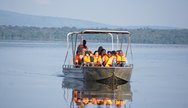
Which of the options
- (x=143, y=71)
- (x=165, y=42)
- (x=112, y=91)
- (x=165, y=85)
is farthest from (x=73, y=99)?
(x=165, y=42)

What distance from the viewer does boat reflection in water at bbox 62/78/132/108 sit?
1030 inches

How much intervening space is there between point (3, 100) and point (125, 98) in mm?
4437

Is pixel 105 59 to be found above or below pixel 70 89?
above

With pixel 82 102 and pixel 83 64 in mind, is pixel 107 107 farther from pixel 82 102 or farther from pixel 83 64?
pixel 83 64

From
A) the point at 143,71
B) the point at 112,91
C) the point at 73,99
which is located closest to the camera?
the point at 73,99

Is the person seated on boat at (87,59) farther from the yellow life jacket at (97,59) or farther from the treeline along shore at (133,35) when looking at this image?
the treeline along shore at (133,35)

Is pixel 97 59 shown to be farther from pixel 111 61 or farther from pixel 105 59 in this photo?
pixel 111 61

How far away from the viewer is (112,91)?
30516mm

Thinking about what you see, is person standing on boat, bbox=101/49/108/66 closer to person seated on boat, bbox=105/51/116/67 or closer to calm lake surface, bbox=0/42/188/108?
person seated on boat, bbox=105/51/116/67

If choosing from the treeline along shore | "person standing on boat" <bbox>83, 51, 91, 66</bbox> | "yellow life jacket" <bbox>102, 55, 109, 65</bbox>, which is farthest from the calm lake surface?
the treeline along shore

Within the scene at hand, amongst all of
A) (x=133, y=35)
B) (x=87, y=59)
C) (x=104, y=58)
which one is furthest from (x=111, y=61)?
(x=133, y=35)

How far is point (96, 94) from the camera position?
95.9 ft

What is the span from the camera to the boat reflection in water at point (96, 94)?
26.2 meters

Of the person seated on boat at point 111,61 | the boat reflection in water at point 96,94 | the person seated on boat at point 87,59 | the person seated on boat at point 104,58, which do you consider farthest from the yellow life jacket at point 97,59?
the boat reflection in water at point 96,94
